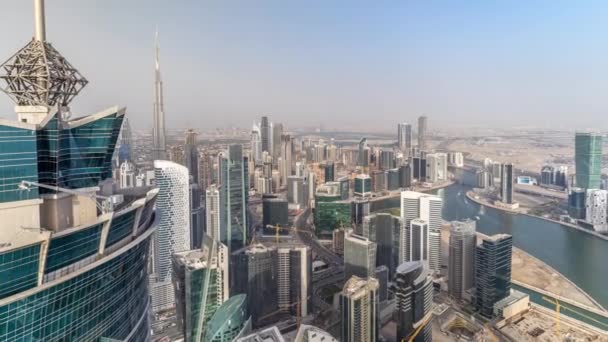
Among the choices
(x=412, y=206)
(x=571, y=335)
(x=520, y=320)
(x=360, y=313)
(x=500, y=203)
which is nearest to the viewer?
(x=360, y=313)

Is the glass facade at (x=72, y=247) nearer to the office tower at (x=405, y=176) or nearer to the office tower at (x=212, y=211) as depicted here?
the office tower at (x=212, y=211)

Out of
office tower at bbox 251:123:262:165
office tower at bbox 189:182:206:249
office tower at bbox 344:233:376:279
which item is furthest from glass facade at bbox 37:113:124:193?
office tower at bbox 251:123:262:165

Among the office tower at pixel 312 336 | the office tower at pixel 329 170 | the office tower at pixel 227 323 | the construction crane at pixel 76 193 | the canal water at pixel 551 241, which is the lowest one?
the canal water at pixel 551 241

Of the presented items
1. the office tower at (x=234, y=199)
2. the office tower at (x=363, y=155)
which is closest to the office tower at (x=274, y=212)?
the office tower at (x=234, y=199)

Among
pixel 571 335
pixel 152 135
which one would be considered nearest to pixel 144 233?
pixel 152 135

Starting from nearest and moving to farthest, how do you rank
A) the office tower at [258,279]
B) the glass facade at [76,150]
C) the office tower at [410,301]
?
1. the glass facade at [76,150]
2. the office tower at [410,301]
3. the office tower at [258,279]

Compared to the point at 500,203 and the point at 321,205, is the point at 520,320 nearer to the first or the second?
the point at 321,205
